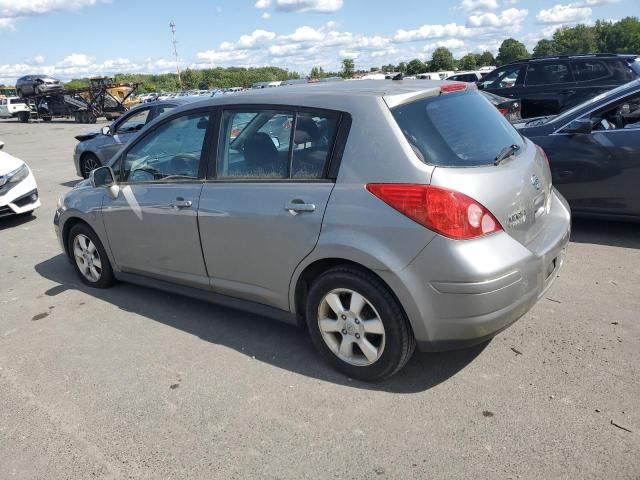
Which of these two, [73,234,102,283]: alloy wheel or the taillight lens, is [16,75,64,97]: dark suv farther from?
the taillight lens

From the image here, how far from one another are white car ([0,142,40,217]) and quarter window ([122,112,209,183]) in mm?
3921

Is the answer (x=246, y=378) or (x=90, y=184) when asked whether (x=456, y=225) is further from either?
(x=90, y=184)

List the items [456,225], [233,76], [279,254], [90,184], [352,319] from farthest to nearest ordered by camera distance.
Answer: [233,76] → [90,184] → [279,254] → [352,319] → [456,225]

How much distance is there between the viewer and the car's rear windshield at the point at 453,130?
2.88m

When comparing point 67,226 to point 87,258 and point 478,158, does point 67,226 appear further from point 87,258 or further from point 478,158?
point 478,158

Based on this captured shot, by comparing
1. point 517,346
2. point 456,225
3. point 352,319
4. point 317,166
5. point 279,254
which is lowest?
point 517,346

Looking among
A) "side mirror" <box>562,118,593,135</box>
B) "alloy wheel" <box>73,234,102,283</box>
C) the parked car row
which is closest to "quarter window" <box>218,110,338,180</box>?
the parked car row

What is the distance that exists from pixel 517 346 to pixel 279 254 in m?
1.63

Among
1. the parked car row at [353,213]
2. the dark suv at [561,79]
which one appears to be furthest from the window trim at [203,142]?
the dark suv at [561,79]

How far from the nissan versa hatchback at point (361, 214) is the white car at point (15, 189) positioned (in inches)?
169

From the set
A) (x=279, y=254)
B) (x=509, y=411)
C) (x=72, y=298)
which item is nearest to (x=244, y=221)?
(x=279, y=254)

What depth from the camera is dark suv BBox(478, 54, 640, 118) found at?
989cm

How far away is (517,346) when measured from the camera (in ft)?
11.2

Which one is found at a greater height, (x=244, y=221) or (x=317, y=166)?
(x=317, y=166)
